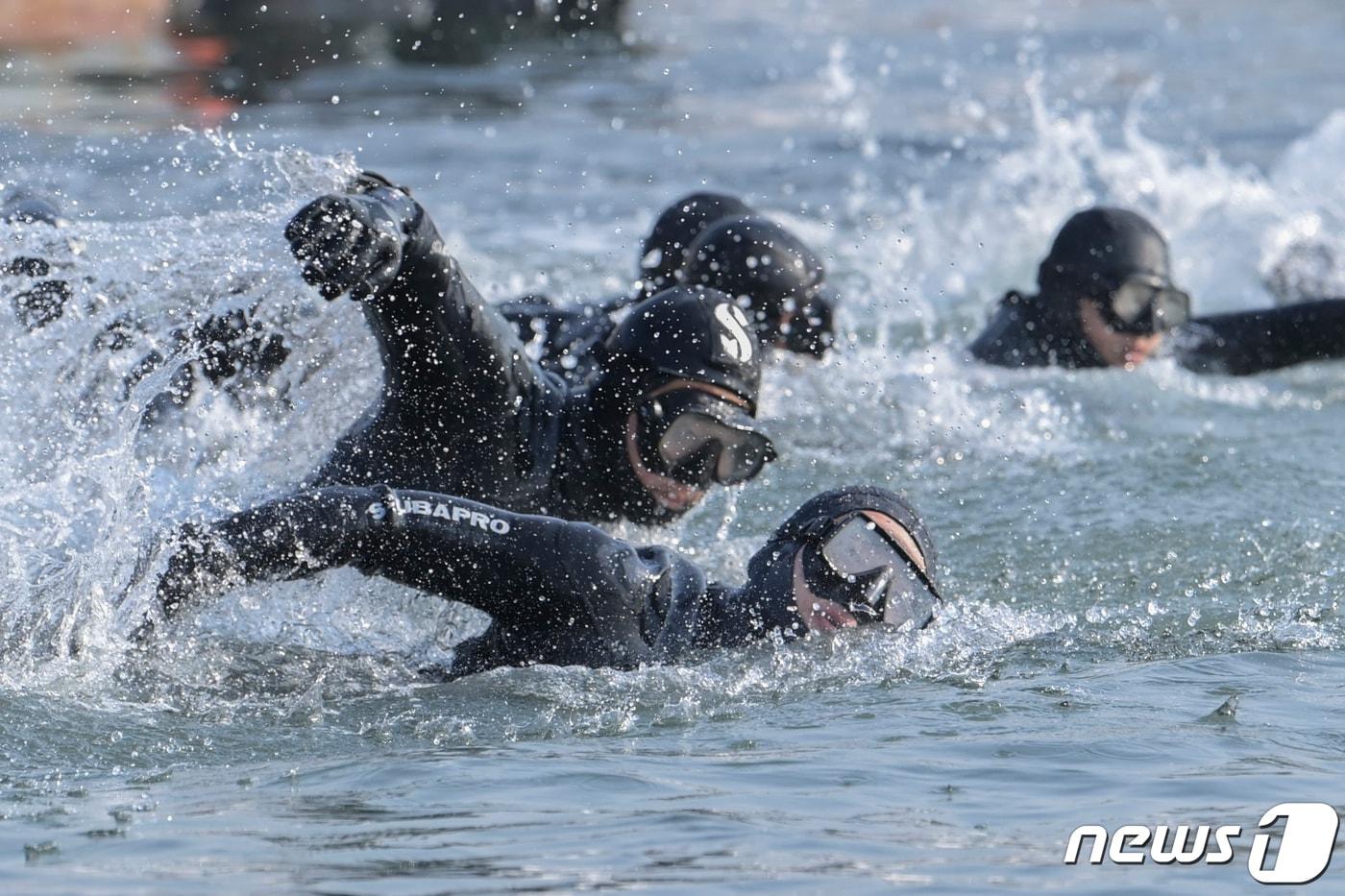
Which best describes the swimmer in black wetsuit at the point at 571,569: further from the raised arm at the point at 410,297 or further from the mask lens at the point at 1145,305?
the mask lens at the point at 1145,305

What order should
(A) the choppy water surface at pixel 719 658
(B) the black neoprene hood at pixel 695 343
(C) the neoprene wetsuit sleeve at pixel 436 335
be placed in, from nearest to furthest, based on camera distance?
(A) the choppy water surface at pixel 719 658 < (C) the neoprene wetsuit sleeve at pixel 436 335 < (B) the black neoprene hood at pixel 695 343

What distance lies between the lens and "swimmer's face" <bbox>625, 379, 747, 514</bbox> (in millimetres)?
5766

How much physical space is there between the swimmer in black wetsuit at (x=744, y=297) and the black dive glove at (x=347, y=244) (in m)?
2.20

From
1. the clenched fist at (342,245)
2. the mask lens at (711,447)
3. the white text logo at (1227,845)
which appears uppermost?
the clenched fist at (342,245)

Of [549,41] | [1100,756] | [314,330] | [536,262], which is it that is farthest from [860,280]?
[549,41]

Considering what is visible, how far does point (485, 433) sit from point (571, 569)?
0.99 meters

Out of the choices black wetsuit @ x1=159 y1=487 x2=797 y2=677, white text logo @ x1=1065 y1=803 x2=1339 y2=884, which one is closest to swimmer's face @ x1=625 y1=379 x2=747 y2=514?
black wetsuit @ x1=159 y1=487 x2=797 y2=677

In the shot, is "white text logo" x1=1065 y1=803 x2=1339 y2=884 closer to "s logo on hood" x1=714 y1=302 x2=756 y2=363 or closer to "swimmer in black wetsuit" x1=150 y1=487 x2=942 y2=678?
"swimmer in black wetsuit" x1=150 y1=487 x2=942 y2=678

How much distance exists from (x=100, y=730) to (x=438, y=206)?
8.39 meters

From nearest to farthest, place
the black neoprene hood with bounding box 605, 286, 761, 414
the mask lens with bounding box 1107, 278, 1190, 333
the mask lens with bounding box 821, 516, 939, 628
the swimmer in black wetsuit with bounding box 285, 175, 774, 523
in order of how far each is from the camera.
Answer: the mask lens with bounding box 821, 516, 939, 628 → the swimmer in black wetsuit with bounding box 285, 175, 774, 523 → the black neoprene hood with bounding box 605, 286, 761, 414 → the mask lens with bounding box 1107, 278, 1190, 333

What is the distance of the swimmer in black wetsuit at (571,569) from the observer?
4930 mm

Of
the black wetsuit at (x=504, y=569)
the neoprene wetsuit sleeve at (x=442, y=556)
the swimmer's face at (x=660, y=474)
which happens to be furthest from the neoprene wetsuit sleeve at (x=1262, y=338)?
the neoprene wetsuit sleeve at (x=442, y=556)

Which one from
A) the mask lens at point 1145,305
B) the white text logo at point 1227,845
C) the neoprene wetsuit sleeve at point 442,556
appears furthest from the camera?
the mask lens at point 1145,305

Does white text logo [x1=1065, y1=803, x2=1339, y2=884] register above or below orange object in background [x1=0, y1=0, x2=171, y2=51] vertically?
below
